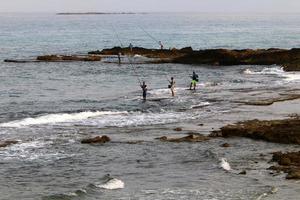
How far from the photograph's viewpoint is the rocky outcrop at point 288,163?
1859cm

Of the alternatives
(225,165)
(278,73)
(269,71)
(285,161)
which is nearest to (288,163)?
(285,161)

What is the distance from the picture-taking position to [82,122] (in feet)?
95.7

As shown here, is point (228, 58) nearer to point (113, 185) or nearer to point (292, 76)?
point (292, 76)

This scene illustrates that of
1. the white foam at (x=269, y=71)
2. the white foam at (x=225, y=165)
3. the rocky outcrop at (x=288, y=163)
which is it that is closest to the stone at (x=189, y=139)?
the white foam at (x=225, y=165)

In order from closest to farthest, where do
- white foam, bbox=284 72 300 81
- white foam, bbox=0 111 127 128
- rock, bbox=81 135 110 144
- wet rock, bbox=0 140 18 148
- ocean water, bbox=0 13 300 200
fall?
ocean water, bbox=0 13 300 200, wet rock, bbox=0 140 18 148, rock, bbox=81 135 110 144, white foam, bbox=0 111 127 128, white foam, bbox=284 72 300 81

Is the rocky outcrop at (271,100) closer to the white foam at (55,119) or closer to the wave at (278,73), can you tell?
the white foam at (55,119)

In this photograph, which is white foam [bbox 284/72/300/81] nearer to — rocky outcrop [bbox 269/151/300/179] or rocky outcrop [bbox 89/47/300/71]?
rocky outcrop [bbox 89/47/300/71]

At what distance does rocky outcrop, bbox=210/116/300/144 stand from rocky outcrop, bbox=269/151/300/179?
266cm

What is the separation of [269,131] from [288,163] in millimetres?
4528

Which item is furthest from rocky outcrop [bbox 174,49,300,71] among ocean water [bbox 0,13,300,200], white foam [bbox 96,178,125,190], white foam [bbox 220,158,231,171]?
white foam [bbox 96,178,125,190]

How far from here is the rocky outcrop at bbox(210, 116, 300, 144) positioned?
23.5 m

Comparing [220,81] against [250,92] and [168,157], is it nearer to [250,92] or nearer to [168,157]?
[250,92]

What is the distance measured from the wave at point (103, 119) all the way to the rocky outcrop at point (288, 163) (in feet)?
29.7

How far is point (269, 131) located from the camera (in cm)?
2425
